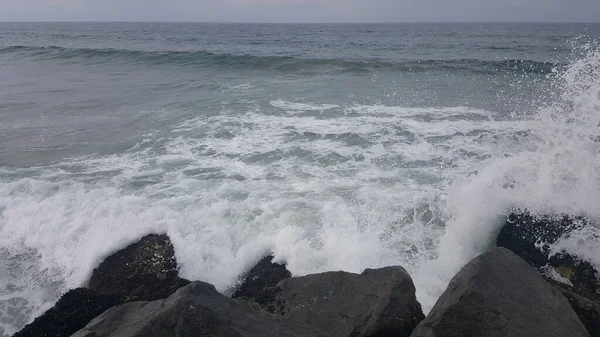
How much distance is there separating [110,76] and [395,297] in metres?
20.3

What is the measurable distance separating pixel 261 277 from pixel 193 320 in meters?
2.17

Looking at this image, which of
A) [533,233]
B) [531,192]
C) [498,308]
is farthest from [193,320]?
[531,192]

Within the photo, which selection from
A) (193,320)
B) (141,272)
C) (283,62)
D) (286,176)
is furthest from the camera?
(283,62)

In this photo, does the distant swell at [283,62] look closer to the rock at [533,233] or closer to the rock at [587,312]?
the rock at [533,233]

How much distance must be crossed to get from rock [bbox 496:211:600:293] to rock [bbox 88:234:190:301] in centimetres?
444

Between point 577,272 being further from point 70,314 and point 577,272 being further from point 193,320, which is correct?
point 70,314

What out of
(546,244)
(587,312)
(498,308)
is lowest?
(546,244)

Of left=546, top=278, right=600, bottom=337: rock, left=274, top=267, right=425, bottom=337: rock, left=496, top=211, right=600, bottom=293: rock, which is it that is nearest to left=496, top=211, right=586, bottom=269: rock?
left=496, top=211, right=600, bottom=293: rock

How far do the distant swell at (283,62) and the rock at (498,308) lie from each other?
17.7m

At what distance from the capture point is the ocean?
221 inches

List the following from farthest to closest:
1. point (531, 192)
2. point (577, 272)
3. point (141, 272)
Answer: point (531, 192), point (141, 272), point (577, 272)

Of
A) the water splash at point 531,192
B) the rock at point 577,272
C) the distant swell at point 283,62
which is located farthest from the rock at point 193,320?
the distant swell at point 283,62

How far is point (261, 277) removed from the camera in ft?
17.0

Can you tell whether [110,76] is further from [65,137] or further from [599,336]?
[599,336]
